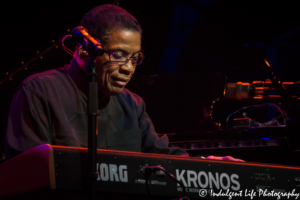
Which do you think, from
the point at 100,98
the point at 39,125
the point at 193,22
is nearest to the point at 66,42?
the point at 39,125

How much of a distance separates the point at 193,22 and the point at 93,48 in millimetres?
3660

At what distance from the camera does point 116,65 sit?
1.88 metres

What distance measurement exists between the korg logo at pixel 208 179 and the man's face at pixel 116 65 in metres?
0.73

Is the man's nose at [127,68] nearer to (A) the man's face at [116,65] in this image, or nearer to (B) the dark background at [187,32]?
(A) the man's face at [116,65]

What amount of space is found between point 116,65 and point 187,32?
311 cm

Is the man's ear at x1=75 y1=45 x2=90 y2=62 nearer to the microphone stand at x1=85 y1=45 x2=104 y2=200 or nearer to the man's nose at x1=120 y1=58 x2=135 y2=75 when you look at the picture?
the man's nose at x1=120 y1=58 x2=135 y2=75

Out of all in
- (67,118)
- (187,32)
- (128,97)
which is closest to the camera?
(67,118)

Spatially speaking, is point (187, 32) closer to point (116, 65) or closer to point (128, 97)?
point (128, 97)

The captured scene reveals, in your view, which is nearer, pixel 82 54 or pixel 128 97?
pixel 82 54

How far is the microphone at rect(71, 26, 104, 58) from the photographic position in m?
1.33

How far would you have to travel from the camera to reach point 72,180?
49.3 inches

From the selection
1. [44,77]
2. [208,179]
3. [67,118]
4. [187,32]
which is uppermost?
[187,32]

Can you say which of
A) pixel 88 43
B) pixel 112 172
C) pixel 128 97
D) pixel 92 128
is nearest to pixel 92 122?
pixel 92 128

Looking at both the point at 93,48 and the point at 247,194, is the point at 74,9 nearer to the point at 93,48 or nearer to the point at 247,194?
the point at 93,48
